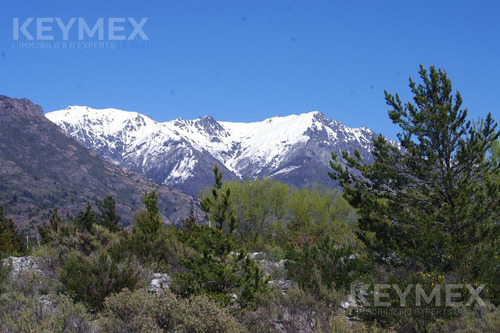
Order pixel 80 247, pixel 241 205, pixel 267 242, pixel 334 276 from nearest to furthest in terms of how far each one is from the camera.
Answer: pixel 334 276 → pixel 80 247 → pixel 267 242 → pixel 241 205

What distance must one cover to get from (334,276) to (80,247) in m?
10.7

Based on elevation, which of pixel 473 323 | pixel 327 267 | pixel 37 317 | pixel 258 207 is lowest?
pixel 473 323

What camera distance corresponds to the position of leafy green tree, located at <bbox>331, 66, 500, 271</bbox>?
35.9 feet

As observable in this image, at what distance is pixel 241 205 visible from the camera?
29938 mm

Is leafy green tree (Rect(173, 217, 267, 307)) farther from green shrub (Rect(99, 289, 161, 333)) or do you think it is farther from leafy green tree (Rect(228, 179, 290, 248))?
leafy green tree (Rect(228, 179, 290, 248))

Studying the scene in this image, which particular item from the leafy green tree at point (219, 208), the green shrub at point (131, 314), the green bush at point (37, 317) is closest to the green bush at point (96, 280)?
the green bush at point (37, 317)

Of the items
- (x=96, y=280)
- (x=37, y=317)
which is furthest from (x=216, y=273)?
(x=37, y=317)

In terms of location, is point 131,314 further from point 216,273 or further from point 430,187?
point 430,187

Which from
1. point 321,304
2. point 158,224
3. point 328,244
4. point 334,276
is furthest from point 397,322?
point 158,224

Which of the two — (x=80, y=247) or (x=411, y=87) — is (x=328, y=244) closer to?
(x=411, y=87)

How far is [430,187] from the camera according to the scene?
40.4 feet

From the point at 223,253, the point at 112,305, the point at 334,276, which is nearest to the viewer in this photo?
the point at 112,305

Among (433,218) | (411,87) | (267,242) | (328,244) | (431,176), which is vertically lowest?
(267,242)

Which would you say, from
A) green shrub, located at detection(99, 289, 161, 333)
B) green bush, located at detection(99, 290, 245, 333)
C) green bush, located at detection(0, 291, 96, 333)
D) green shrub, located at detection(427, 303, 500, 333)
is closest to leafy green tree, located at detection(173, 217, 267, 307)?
green bush, located at detection(99, 290, 245, 333)
